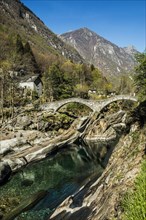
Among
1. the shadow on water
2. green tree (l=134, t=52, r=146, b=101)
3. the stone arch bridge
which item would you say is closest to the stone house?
the stone arch bridge

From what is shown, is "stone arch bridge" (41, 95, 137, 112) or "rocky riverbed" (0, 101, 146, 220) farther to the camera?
"stone arch bridge" (41, 95, 137, 112)

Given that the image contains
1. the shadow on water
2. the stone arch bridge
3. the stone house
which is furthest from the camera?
the stone house

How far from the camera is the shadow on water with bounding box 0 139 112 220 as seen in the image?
27.2 m

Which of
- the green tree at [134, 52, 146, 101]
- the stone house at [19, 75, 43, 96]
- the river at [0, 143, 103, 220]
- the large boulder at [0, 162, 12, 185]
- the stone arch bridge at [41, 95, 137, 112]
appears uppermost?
the stone house at [19, 75, 43, 96]

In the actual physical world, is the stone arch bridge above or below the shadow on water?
above

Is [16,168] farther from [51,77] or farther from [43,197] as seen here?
[51,77]

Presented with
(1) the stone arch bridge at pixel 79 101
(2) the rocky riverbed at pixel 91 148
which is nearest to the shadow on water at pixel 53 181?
(2) the rocky riverbed at pixel 91 148

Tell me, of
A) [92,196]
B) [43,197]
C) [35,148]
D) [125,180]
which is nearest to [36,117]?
[35,148]

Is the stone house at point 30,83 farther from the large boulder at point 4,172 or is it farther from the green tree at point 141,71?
the green tree at point 141,71

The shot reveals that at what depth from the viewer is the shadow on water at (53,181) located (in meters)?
27.2

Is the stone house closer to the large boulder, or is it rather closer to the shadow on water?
the shadow on water

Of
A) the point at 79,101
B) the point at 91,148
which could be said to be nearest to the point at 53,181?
the point at 91,148

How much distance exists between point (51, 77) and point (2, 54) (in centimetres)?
3046

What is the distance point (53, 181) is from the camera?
125ft
